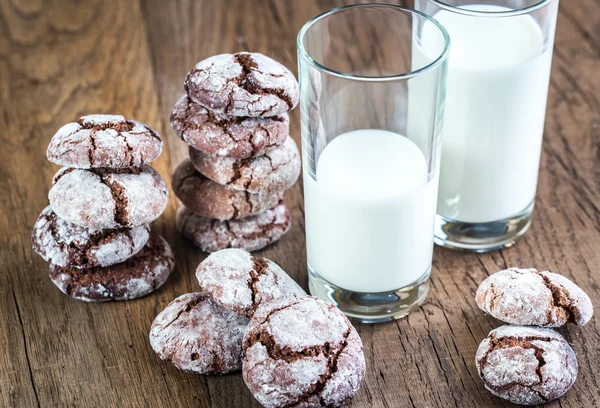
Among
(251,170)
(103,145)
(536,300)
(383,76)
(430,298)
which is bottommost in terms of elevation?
(430,298)

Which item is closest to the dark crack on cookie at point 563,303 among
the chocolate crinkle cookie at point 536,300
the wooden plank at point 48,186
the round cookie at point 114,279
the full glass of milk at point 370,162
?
the chocolate crinkle cookie at point 536,300

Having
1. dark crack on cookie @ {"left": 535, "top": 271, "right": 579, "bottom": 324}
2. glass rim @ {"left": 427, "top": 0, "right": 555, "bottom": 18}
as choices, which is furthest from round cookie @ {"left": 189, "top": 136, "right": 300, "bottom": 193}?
dark crack on cookie @ {"left": 535, "top": 271, "right": 579, "bottom": 324}

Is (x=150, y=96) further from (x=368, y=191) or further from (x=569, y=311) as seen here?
(x=569, y=311)

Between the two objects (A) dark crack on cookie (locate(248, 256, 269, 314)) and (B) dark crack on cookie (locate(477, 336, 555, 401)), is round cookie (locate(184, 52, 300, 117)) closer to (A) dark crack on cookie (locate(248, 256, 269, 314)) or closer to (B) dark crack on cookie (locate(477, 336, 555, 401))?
(A) dark crack on cookie (locate(248, 256, 269, 314))

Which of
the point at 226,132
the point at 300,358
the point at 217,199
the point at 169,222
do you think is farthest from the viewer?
the point at 169,222

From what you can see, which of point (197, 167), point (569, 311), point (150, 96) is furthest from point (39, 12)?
point (569, 311)

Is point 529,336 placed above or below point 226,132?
below

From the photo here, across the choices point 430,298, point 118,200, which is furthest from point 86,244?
point 430,298

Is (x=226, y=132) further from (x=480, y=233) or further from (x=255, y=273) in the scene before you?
(x=480, y=233)
